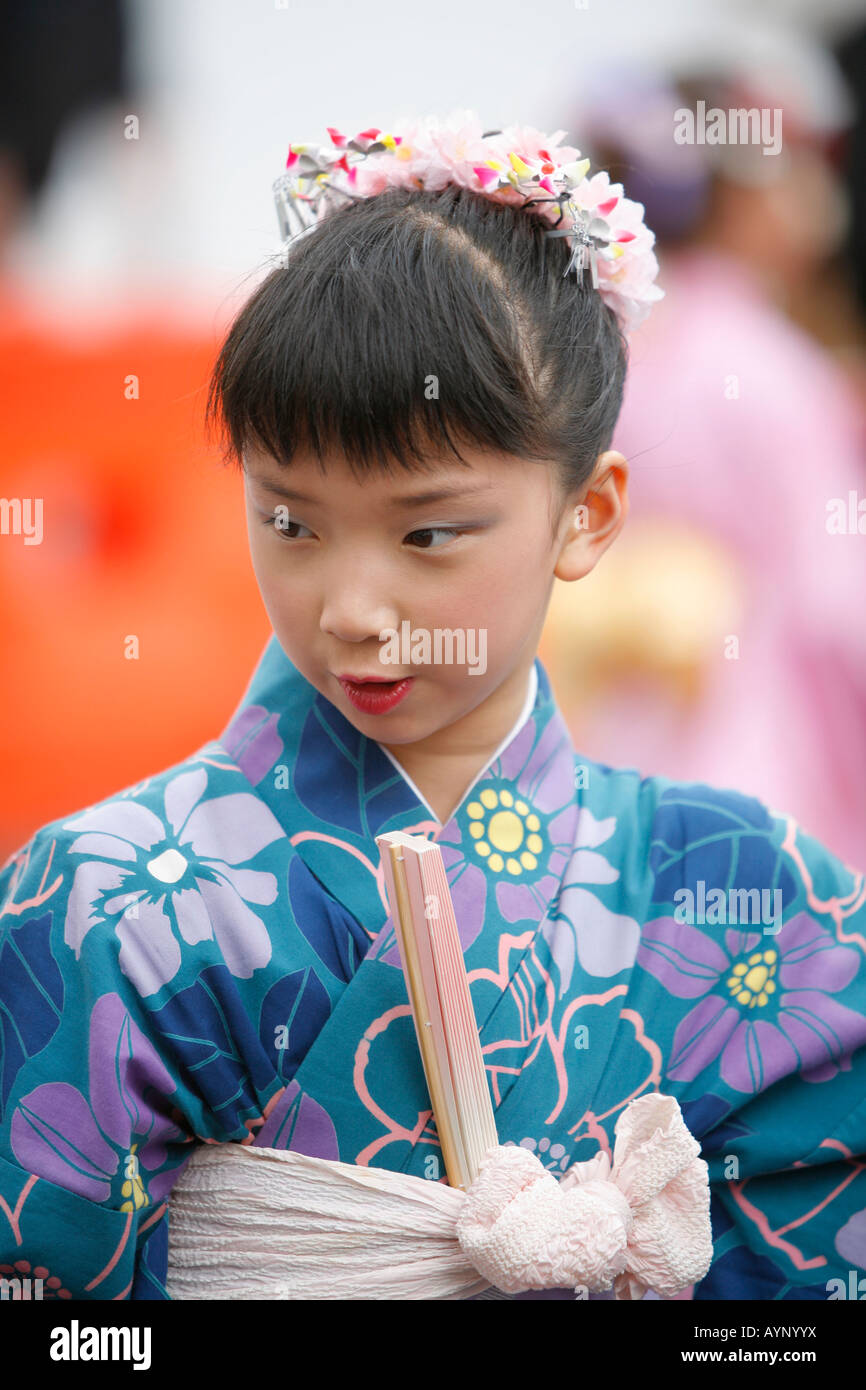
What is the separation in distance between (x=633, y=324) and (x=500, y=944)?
26.3 inches

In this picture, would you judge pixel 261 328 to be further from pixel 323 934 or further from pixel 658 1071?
pixel 658 1071

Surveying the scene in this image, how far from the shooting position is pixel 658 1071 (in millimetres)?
1425

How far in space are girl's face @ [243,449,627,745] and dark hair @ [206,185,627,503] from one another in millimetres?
26

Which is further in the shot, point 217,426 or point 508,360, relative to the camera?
point 217,426

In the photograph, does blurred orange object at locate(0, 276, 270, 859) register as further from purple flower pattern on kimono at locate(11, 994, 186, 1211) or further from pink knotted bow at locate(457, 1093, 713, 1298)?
pink knotted bow at locate(457, 1093, 713, 1298)

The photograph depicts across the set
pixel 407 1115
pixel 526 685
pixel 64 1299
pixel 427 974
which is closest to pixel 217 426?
pixel 526 685

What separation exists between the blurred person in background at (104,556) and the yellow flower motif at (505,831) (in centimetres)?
189

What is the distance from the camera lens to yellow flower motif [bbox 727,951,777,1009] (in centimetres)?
147

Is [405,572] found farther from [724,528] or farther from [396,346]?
[724,528]

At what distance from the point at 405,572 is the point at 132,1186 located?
60 cm

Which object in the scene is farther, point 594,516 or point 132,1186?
point 594,516

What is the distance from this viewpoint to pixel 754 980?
1472 millimetres

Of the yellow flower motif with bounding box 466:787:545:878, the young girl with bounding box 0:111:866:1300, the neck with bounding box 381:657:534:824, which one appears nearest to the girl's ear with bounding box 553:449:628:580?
the young girl with bounding box 0:111:866:1300

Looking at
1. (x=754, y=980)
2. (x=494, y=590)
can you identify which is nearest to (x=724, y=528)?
(x=754, y=980)
